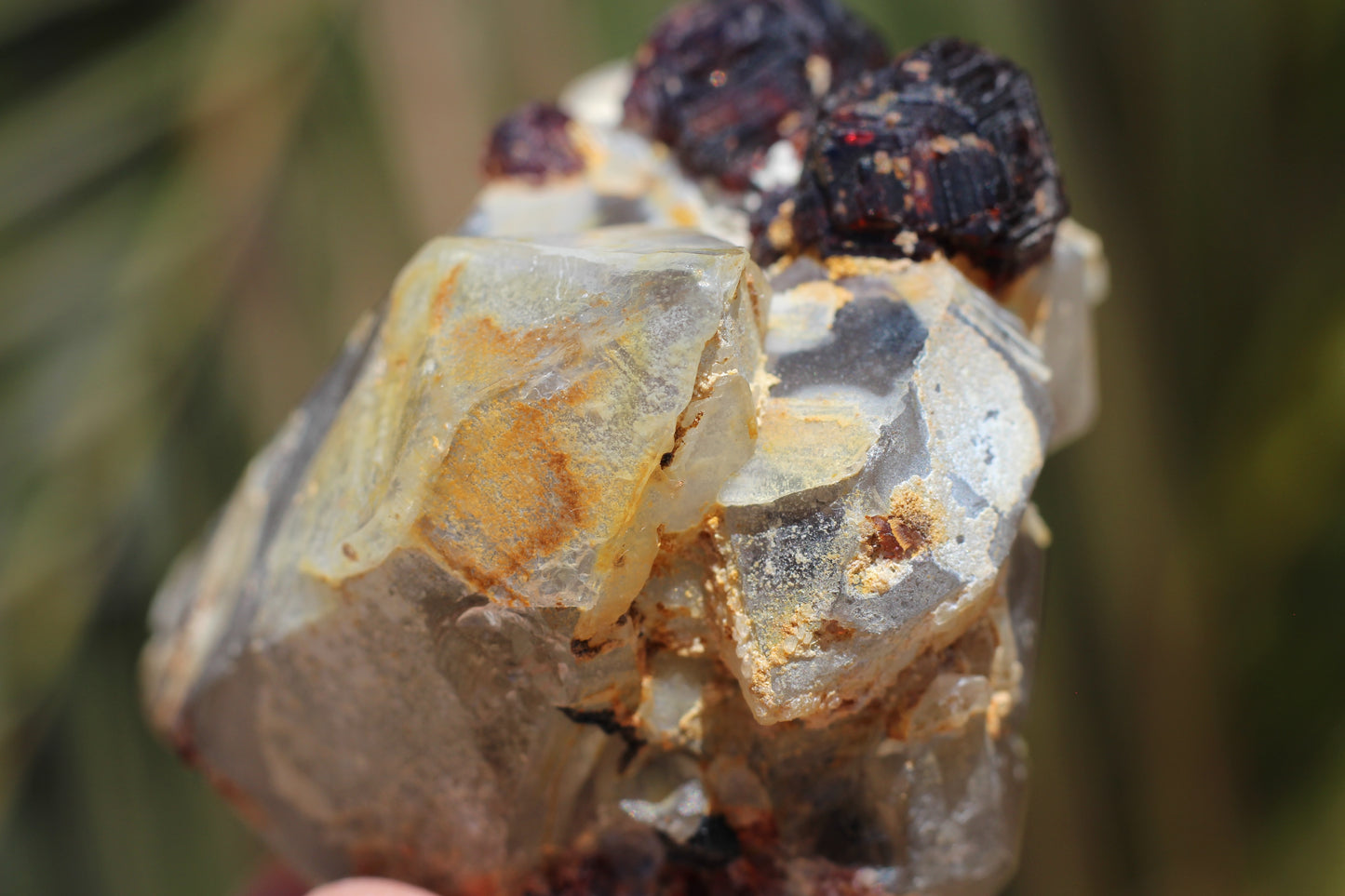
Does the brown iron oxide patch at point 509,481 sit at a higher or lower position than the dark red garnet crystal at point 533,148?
lower

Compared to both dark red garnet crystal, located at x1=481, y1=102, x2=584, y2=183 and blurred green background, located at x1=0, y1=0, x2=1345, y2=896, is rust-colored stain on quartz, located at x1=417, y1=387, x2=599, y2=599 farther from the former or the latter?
blurred green background, located at x1=0, y1=0, x2=1345, y2=896

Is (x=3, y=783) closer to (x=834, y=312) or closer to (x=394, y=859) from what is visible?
(x=394, y=859)

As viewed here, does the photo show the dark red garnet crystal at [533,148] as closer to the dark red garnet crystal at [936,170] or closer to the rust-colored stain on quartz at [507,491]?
the dark red garnet crystal at [936,170]

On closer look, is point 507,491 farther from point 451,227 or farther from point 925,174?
point 451,227

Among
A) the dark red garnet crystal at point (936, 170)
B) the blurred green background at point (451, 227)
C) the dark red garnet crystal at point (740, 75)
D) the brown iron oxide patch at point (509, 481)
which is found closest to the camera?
the brown iron oxide patch at point (509, 481)

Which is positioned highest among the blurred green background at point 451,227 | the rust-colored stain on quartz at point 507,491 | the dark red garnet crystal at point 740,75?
the dark red garnet crystal at point 740,75

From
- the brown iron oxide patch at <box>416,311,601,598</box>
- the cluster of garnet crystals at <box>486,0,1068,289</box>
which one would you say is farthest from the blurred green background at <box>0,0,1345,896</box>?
the brown iron oxide patch at <box>416,311,601,598</box>

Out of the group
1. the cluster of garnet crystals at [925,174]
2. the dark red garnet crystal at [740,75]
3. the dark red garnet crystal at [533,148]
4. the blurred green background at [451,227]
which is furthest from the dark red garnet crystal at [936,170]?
the blurred green background at [451,227]
